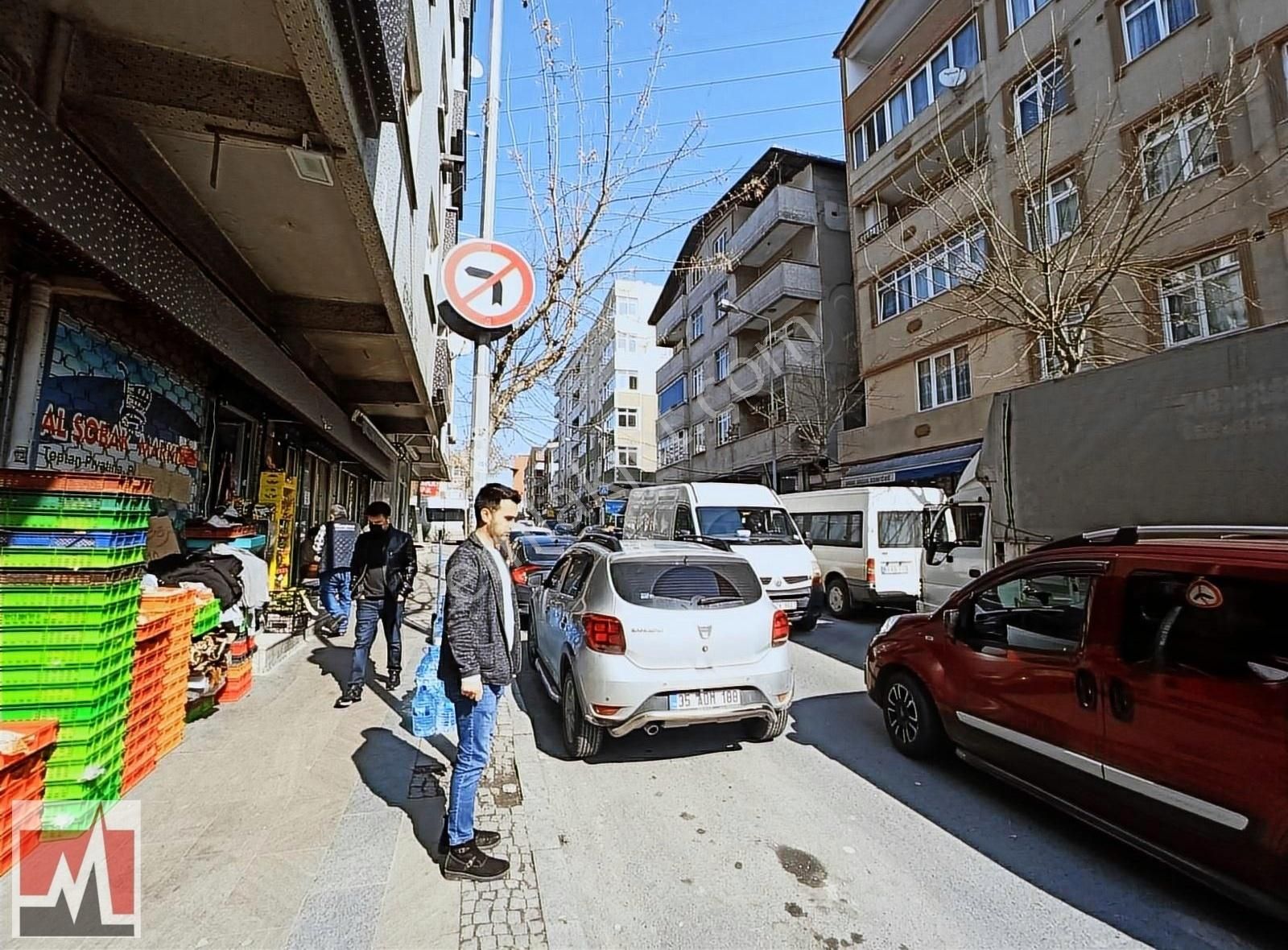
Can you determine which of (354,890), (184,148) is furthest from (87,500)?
(354,890)

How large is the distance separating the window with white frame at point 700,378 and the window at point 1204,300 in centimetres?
2047

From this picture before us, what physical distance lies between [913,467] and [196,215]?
16871mm

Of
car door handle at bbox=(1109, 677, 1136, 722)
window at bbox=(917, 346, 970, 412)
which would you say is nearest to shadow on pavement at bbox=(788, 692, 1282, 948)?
car door handle at bbox=(1109, 677, 1136, 722)

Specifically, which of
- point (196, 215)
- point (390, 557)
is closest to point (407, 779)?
point (390, 557)

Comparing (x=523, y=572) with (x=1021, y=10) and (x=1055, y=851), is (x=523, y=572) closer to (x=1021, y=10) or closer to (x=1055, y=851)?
(x=1055, y=851)

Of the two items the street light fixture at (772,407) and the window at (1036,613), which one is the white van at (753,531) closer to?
the window at (1036,613)

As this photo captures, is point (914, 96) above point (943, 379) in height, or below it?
above

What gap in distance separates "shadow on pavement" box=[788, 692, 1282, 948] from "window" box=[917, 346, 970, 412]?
14.2m

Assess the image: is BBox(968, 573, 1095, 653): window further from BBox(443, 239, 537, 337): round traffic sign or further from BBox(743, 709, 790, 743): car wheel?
BBox(443, 239, 537, 337): round traffic sign

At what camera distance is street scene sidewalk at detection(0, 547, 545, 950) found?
2.65m

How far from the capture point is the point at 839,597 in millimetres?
11742

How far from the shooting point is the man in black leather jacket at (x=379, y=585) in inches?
229

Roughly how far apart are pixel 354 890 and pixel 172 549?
14.1ft

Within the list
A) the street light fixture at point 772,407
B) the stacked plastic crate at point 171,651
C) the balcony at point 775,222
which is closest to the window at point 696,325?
the balcony at point 775,222
